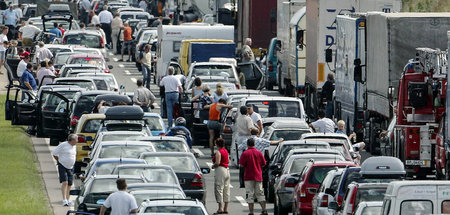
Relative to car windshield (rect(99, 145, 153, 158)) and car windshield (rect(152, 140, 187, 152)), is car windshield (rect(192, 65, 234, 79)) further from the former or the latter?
car windshield (rect(99, 145, 153, 158))

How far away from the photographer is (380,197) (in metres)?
21.2

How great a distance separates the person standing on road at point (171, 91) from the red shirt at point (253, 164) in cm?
1312

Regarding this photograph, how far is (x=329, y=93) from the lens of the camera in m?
41.3

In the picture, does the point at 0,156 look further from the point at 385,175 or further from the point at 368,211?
the point at 368,211

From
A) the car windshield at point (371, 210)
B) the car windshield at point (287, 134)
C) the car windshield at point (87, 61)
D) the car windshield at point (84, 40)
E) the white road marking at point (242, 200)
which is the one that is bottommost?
the white road marking at point (242, 200)

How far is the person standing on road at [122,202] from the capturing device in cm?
2064

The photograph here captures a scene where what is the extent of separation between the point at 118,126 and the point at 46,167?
348cm

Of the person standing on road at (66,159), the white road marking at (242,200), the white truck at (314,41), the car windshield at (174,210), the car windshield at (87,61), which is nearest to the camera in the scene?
the car windshield at (174,210)

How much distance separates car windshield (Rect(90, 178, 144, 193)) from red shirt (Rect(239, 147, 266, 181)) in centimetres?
392

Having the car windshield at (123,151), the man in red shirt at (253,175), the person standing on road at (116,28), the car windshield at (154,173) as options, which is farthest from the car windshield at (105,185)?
the person standing on road at (116,28)

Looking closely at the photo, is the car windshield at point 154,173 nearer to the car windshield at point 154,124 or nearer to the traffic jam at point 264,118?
the traffic jam at point 264,118

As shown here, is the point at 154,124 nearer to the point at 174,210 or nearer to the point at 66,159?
the point at 66,159

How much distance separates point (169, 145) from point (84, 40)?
2852 centimetres

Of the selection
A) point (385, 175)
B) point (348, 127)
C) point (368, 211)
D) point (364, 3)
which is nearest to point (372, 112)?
A: point (348, 127)
